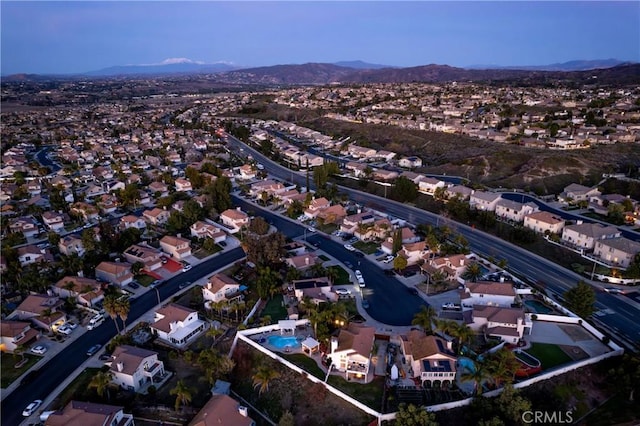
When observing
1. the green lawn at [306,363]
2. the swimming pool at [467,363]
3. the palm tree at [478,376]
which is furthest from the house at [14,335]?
the swimming pool at [467,363]

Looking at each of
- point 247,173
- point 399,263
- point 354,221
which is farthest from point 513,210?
point 247,173

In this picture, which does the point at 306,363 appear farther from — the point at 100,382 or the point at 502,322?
the point at 502,322

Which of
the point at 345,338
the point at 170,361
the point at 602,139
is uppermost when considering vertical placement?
the point at 602,139

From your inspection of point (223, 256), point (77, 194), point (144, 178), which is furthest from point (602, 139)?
point (77, 194)

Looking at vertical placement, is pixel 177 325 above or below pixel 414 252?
below

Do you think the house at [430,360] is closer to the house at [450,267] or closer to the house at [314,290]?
the house at [314,290]

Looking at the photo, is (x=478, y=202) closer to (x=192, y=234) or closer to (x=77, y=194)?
(x=192, y=234)
